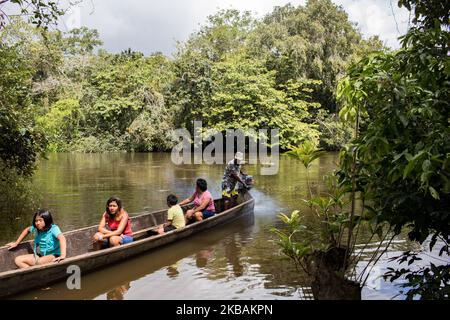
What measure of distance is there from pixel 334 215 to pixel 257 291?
1.93 metres

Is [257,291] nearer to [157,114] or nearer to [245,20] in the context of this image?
[157,114]

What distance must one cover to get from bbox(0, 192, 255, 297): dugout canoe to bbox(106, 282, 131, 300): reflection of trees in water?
1.66 ft

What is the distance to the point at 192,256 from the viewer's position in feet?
25.9

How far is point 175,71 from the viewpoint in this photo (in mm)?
30797

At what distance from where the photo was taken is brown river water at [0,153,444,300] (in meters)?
6.11

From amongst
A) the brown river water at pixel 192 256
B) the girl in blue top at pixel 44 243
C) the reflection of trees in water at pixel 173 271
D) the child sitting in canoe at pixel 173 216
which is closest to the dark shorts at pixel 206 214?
the brown river water at pixel 192 256

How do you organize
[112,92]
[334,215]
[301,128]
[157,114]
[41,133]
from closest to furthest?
[334,215], [41,133], [301,128], [157,114], [112,92]

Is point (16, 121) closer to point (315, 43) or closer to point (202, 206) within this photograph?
point (202, 206)

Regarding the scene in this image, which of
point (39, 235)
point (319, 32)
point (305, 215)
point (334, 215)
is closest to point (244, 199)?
point (305, 215)

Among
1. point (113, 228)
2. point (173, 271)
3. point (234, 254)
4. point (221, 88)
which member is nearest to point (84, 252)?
point (113, 228)

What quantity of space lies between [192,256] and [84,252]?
65.1 inches

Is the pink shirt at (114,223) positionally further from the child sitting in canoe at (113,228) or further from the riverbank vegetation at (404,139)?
the riverbank vegetation at (404,139)

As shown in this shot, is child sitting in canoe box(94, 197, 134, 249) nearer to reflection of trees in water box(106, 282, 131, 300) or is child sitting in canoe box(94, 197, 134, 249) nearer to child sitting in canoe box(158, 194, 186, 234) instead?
reflection of trees in water box(106, 282, 131, 300)

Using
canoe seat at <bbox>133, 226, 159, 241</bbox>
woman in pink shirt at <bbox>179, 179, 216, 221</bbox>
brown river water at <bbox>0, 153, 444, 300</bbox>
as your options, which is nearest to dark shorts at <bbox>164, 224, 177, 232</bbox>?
canoe seat at <bbox>133, 226, 159, 241</bbox>
